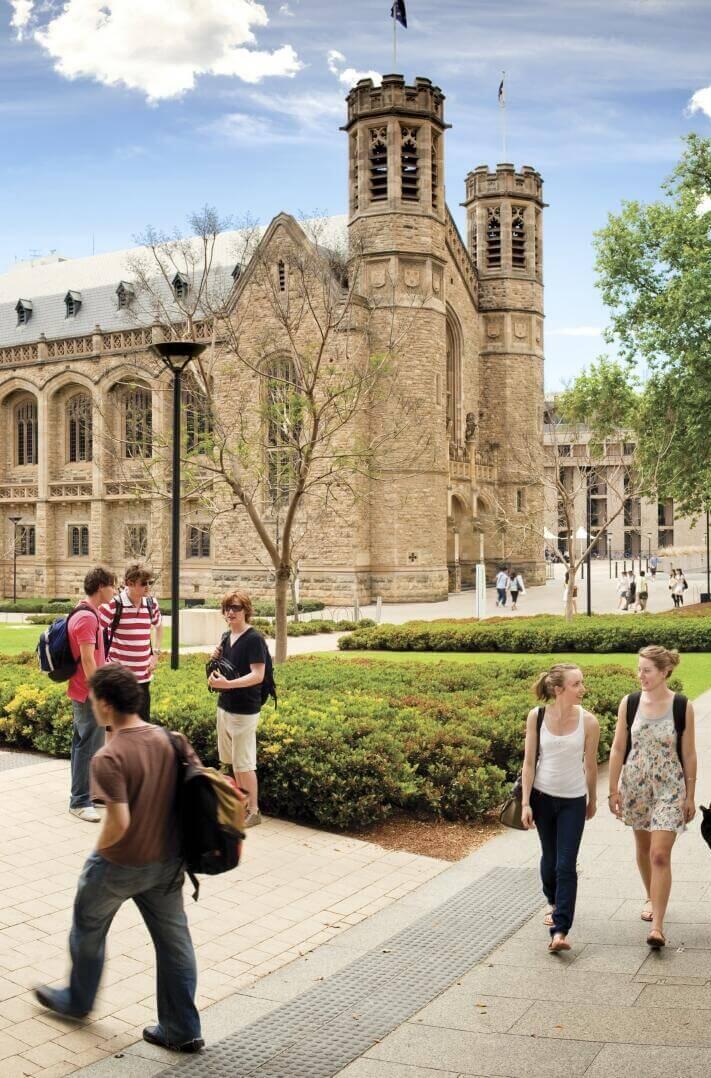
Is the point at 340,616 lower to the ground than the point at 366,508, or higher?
lower

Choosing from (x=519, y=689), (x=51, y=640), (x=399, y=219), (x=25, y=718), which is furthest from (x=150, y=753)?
(x=399, y=219)

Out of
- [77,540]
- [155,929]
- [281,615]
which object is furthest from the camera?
[77,540]

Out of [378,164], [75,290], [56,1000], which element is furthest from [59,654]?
[75,290]

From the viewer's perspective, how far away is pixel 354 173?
131 ft

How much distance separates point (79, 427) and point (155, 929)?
46.9 meters

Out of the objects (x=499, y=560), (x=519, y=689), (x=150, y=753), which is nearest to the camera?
(x=150, y=753)

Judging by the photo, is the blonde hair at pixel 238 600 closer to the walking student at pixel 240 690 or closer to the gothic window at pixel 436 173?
the walking student at pixel 240 690

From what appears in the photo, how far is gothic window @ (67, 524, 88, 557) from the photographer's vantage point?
49.1m

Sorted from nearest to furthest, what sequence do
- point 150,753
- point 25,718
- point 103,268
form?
point 150,753 < point 25,718 < point 103,268

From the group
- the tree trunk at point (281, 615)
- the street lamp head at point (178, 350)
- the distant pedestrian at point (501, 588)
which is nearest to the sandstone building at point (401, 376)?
the distant pedestrian at point (501, 588)

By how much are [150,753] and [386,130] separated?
37949 mm

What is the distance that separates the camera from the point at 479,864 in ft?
26.2

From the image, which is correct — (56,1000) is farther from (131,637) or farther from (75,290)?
(75,290)

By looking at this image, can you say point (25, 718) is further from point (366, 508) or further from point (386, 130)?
point (386, 130)
